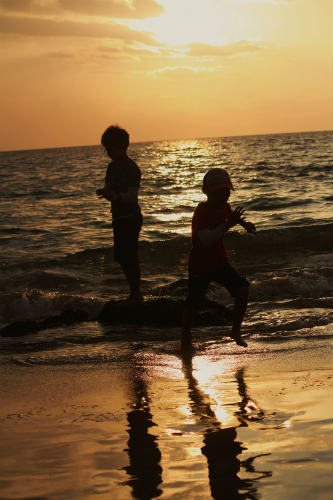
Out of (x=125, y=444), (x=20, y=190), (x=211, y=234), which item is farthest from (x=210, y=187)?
(x=20, y=190)

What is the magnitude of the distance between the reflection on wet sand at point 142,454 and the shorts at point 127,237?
2948 millimetres

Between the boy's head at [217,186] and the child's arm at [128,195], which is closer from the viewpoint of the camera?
the boy's head at [217,186]

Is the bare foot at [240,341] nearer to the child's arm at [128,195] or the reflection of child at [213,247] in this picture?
the reflection of child at [213,247]

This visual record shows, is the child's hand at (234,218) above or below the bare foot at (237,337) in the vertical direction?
above

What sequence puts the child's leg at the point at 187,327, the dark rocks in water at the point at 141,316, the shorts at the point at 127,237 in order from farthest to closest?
1. the shorts at the point at 127,237
2. the dark rocks in water at the point at 141,316
3. the child's leg at the point at 187,327

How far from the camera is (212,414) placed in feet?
11.8

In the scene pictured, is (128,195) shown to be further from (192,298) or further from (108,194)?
(192,298)

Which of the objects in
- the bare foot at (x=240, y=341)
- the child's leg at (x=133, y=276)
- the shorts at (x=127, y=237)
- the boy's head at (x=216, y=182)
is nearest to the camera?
the boy's head at (x=216, y=182)

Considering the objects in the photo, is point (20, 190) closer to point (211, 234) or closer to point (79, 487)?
point (211, 234)

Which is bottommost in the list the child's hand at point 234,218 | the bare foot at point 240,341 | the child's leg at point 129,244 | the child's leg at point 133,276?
the bare foot at point 240,341

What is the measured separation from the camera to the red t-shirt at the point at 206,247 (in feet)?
17.0

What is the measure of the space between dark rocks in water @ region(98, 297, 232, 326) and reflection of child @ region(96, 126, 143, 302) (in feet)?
1.64

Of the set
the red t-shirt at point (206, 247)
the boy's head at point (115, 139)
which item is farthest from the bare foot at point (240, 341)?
the boy's head at point (115, 139)

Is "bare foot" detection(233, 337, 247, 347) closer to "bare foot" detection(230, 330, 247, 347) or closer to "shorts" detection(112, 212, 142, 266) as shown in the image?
"bare foot" detection(230, 330, 247, 347)
